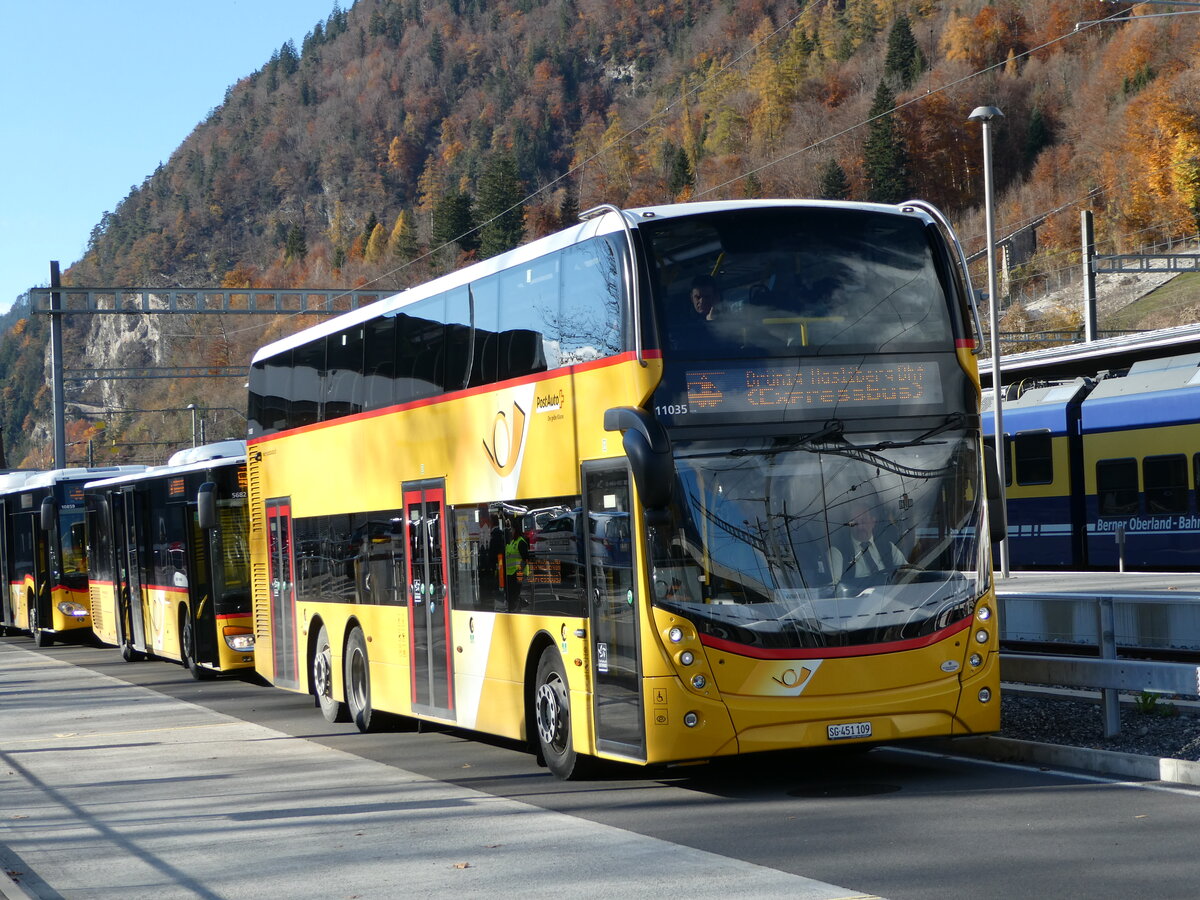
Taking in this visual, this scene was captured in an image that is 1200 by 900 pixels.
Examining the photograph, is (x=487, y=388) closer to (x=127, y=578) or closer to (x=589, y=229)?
(x=589, y=229)

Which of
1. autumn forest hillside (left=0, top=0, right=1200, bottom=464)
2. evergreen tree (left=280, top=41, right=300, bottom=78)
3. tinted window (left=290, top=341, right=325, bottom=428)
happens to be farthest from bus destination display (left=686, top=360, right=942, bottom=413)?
evergreen tree (left=280, top=41, right=300, bottom=78)

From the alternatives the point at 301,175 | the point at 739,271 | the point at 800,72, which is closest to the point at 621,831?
the point at 739,271

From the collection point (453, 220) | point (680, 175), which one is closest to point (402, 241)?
point (453, 220)

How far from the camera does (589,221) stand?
11750 millimetres

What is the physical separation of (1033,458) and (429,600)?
2064 cm

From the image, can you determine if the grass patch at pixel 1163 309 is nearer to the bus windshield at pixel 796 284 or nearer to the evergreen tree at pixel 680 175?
the evergreen tree at pixel 680 175

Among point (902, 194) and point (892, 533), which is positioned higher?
point (902, 194)

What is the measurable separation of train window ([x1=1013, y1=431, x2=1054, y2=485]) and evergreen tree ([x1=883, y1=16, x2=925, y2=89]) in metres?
87.6

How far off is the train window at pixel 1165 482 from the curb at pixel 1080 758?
681 inches

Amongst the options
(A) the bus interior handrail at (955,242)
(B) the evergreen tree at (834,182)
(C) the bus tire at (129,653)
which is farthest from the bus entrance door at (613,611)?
(B) the evergreen tree at (834,182)

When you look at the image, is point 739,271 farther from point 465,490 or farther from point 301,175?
point 301,175

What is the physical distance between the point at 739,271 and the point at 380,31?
184 metres

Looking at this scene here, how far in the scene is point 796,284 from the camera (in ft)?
36.7

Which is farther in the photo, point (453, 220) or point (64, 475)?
point (453, 220)
